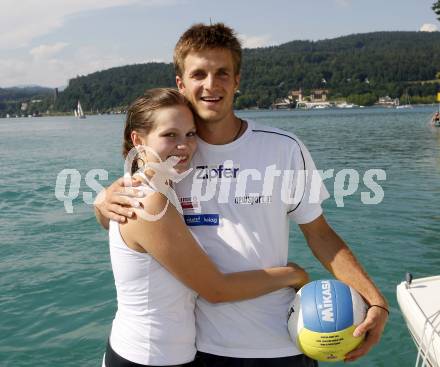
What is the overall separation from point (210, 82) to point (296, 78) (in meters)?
165

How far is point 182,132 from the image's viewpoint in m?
2.62

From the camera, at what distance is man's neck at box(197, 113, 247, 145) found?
2.78 m

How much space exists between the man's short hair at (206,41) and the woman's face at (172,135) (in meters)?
0.34

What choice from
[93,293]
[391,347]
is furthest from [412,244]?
[93,293]

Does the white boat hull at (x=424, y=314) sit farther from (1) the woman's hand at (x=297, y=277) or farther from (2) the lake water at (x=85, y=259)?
(1) the woman's hand at (x=297, y=277)

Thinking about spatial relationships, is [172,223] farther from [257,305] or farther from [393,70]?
[393,70]

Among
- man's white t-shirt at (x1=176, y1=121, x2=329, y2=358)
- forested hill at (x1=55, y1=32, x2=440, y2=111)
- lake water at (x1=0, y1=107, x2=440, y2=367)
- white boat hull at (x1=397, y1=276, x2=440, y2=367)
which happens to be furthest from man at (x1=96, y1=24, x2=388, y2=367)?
forested hill at (x1=55, y1=32, x2=440, y2=111)

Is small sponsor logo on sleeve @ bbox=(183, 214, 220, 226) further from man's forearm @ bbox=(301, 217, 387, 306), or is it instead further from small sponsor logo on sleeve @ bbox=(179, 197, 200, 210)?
man's forearm @ bbox=(301, 217, 387, 306)

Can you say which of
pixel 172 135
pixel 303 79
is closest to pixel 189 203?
pixel 172 135

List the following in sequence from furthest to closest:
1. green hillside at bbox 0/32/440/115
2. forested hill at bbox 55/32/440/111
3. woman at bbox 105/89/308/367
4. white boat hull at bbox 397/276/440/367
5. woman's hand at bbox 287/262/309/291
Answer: forested hill at bbox 55/32/440/111
green hillside at bbox 0/32/440/115
white boat hull at bbox 397/276/440/367
woman's hand at bbox 287/262/309/291
woman at bbox 105/89/308/367

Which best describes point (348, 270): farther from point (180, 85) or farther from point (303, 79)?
point (303, 79)

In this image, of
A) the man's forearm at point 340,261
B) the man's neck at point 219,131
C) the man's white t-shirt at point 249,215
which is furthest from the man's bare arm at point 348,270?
the man's neck at point 219,131

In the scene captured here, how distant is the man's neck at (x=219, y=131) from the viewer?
2.78 metres

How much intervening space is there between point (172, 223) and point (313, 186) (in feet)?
2.84
